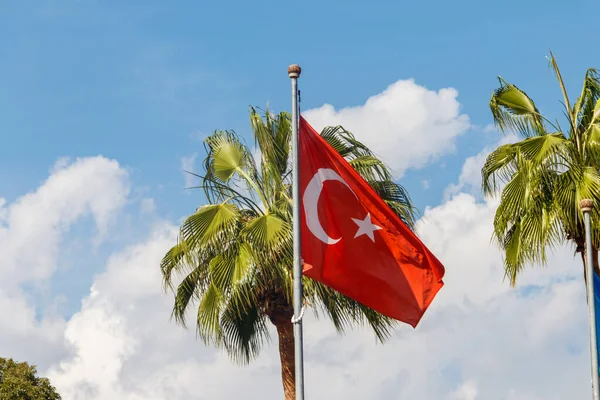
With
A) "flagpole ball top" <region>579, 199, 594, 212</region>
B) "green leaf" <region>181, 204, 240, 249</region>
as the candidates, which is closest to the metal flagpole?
"flagpole ball top" <region>579, 199, 594, 212</region>

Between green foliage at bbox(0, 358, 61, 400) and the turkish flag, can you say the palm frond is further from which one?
green foliage at bbox(0, 358, 61, 400)

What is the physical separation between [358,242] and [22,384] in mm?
26667

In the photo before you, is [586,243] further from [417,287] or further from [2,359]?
[2,359]

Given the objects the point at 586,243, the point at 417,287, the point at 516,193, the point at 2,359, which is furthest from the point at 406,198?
the point at 2,359

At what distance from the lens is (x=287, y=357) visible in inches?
813

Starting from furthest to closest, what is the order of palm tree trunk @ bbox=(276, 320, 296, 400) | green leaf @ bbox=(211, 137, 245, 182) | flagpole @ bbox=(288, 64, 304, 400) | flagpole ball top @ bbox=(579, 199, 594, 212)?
1. green leaf @ bbox=(211, 137, 245, 182)
2. palm tree trunk @ bbox=(276, 320, 296, 400)
3. flagpole ball top @ bbox=(579, 199, 594, 212)
4. flagpole @ bbox=(288, 64, 304, 400)

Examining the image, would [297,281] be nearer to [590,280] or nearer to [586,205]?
[586,205]

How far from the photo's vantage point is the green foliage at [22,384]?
3688cm

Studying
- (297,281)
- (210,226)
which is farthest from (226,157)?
(297,281)

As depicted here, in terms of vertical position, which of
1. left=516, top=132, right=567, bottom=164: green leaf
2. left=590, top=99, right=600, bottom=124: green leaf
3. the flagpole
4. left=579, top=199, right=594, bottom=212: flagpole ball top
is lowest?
the flagpole

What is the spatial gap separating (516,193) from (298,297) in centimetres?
825

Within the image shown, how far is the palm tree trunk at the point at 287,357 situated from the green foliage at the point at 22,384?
18784 mm

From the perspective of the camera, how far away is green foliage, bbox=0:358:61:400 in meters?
36.9

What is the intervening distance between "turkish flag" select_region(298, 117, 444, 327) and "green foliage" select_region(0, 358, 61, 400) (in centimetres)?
2635
